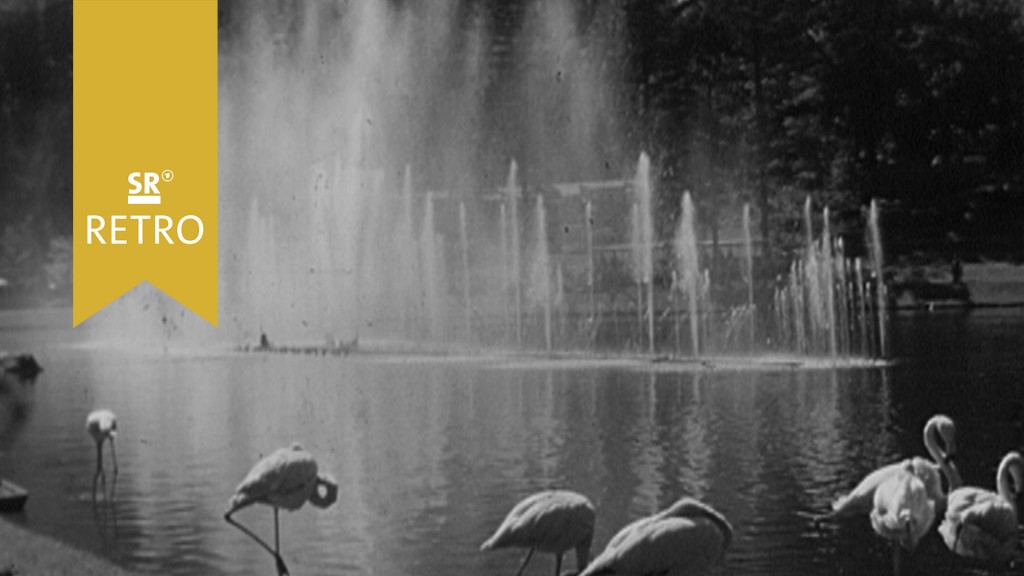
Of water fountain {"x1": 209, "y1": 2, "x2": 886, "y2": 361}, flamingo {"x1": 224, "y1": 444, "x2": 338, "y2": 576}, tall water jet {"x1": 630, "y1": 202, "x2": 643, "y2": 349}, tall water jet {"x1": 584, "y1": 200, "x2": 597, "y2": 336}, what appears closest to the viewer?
flamingo {"x1": 224, "y1": 444, "x2": 338, "y2": 576}

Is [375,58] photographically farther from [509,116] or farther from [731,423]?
[731,423]

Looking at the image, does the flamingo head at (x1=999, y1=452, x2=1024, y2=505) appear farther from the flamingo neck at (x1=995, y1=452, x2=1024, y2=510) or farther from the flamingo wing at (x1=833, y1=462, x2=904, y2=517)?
the flamingo wing at (x1=833, y1=462, x2=904, y2=517)

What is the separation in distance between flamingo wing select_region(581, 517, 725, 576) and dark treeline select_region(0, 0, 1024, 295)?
36.0 m

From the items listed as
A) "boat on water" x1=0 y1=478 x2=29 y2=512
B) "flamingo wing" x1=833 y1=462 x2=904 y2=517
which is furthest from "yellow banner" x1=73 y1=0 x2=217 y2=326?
"flamingo wing" x1=833 y1=462 x2=904 y2=517

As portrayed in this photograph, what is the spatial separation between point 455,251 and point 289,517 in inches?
1312

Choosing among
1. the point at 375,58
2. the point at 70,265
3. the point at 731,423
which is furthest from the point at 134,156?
the point at 70,265

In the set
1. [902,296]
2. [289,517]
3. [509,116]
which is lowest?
[289,517]

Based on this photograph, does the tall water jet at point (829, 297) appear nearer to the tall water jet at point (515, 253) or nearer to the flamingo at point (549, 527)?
the tall water jet at point (515, 253)

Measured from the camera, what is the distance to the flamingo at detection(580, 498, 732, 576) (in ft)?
26.7

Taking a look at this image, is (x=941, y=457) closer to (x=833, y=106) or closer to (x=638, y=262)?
(x=638, y=262)

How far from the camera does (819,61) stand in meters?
47.4

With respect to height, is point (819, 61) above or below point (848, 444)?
above

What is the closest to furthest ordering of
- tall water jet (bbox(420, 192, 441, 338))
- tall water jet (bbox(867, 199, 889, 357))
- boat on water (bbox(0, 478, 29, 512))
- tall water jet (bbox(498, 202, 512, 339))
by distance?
boat on water (bbox(0, 478, 29, 512)) → tall water jet (bbox(867, 199, 889, 357)) → tall water jet (bbox(420, 192, 441, 338)) → tall water jet (bbox(498, 202, 512, 339))

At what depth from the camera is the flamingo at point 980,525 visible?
941 cm
